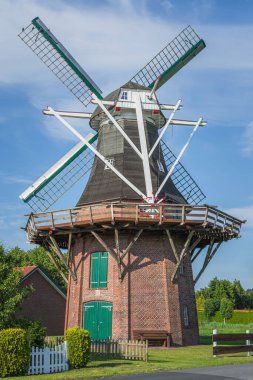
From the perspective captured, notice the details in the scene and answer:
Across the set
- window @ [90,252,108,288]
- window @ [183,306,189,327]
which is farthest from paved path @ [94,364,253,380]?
window @ [90,252,108,288]

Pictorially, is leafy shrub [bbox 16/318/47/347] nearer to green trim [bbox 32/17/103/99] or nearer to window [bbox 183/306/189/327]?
window [bbox 183/306/189/327]

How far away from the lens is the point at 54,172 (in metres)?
26.7

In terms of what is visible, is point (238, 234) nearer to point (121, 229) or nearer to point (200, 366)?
point (121, 229)

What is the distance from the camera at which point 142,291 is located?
21.9 m

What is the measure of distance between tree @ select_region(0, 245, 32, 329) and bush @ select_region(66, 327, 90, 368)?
2005 mm

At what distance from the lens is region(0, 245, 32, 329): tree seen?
1462cm

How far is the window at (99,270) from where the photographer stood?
22.5 m

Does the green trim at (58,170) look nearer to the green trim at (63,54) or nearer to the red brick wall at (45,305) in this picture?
the green trim at (63,54)

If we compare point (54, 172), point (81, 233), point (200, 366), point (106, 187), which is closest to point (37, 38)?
point (54, 172)

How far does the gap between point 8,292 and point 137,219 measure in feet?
24.0

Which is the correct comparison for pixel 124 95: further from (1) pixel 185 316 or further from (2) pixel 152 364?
(2) pixel 152 364

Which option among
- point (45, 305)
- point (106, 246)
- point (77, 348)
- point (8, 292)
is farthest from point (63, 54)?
point (77, 348)

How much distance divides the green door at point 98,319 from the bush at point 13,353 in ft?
30.4

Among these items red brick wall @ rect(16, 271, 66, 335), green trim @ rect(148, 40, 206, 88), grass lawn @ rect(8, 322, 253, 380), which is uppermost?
green trim @ rect(148, 40, 206, 88)
